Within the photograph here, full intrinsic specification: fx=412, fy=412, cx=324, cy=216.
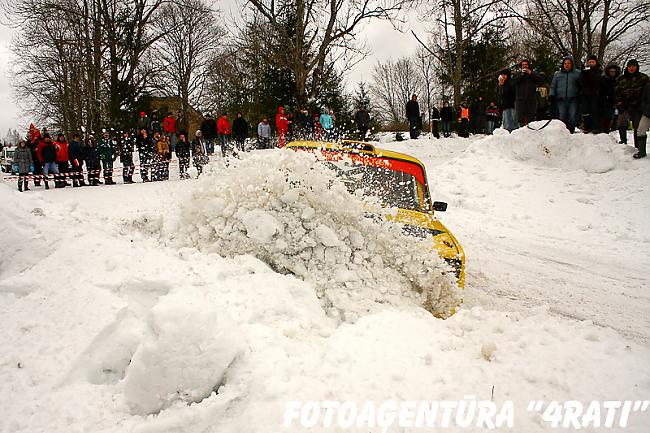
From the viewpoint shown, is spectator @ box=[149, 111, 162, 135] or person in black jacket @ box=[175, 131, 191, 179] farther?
→ spectator @ box=[149, 111, 162, 135]

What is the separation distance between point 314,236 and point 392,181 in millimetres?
1508

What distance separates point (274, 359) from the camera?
2.32m

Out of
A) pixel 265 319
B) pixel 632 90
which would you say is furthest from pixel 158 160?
pixel 632 90

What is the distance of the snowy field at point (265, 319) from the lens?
6.89 ft

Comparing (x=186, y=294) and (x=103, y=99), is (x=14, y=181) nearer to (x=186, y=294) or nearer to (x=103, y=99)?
(x=103, y=99)

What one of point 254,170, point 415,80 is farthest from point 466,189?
point 415,80

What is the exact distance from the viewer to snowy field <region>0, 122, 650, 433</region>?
2100 mm

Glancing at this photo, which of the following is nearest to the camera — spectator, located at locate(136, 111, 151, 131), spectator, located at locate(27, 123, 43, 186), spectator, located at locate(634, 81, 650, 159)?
spectator, located at locate(634, 81, 650, 159)

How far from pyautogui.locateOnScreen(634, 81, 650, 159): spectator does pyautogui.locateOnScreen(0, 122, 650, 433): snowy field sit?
551 centimetres

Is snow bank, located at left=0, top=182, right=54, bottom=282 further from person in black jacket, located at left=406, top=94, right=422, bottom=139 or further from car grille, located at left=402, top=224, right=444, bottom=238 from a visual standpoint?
person in black jacket, located at left=406, top=94, right=422, bottom=139

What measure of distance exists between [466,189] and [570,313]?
641 centimetres

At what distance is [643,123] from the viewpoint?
30.9ft

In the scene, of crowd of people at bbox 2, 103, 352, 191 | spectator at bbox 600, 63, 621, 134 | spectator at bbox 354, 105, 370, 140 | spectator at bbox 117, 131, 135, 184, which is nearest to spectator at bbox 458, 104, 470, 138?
spectator at bbox 354, 105, 370, 140

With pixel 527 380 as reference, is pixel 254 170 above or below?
above
